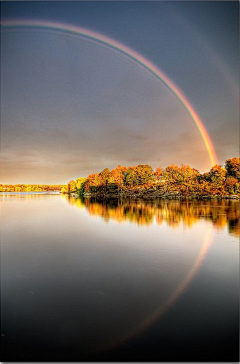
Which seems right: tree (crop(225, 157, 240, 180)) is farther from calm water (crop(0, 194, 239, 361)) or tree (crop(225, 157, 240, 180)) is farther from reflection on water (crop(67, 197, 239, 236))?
calm water (crop(0, 194, 239, 361))

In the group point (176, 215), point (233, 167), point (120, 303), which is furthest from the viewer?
point (233, 167)

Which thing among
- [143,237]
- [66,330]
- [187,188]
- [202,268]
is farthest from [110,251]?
[187,188]

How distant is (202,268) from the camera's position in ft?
23.7

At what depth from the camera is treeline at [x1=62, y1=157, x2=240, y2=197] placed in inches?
2285

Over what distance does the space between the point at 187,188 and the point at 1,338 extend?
63.8 m

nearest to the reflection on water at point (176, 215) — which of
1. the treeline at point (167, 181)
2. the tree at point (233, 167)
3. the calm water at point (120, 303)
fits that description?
the calm water at point (120, 303)

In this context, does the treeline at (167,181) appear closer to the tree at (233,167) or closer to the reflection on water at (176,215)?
the tree at (233,167)

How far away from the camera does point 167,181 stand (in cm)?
7331

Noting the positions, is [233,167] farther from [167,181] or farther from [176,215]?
[176,215]

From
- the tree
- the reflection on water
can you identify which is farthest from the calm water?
the tree

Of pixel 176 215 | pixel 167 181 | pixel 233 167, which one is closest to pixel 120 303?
pixel 176 215

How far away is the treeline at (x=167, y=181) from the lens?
2285 inches

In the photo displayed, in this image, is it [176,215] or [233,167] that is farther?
[233,167]

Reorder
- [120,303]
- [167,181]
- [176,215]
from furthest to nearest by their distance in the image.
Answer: [167,181], [176,215], [120,303]
